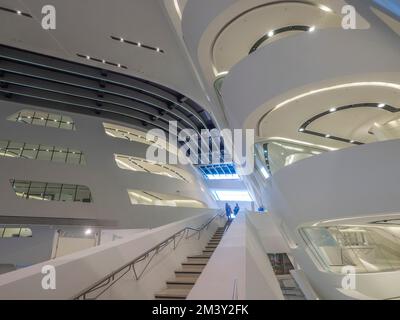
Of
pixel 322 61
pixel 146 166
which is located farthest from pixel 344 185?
pixel 146 166

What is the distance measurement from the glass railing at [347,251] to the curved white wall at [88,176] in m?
10.9

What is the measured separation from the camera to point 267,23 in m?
5.89

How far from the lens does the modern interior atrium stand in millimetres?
4211

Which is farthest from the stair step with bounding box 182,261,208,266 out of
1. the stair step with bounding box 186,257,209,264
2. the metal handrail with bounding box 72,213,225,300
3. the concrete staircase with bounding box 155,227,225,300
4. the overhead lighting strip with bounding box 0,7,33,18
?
the overhead lighting strip with bounding box 0,7,33,18

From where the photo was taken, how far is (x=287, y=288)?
13578mm

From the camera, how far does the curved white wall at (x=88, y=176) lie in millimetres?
13219

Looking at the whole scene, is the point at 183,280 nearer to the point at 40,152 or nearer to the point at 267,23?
the point at 267,23

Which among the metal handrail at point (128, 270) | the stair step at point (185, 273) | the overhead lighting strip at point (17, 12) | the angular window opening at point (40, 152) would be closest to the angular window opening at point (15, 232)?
the angular window opening at point (40, 152)

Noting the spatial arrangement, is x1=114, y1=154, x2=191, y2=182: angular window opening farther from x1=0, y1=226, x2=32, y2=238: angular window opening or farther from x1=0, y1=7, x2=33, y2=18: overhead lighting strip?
x1=0, y1=7, x2=33, y2=18: overhead lighting strip

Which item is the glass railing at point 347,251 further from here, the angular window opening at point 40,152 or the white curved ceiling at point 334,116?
the angular window opening at point 40,152

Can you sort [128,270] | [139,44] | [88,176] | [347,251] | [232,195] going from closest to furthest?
1. [128,270]
2. [347,251]
3. [139,44]
4. [88,176]
5. [232,195]

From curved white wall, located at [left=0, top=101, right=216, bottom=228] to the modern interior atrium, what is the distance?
0.08 m

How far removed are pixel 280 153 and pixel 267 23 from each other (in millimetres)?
3577

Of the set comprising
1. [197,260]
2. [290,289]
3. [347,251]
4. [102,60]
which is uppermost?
[102,60]
